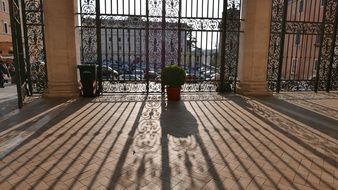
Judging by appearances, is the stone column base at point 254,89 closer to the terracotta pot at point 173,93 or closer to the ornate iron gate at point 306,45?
the ornate iron gate at point 306,45

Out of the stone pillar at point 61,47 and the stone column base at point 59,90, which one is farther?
the stone column base at point 59,90

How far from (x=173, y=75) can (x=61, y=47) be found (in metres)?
3.96

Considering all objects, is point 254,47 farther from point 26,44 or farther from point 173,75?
point 26,44

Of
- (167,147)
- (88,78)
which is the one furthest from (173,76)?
(167,147)

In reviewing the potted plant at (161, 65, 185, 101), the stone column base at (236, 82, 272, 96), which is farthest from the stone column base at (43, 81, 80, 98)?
the stone column base at (236, 82, 272, 96)

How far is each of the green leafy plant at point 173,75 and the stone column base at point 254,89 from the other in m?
2.96

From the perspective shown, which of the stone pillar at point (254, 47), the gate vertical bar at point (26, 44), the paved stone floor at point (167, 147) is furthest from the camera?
the stone pillar at point (254, 47)

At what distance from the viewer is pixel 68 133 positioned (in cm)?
551

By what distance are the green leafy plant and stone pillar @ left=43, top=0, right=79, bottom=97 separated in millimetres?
3294

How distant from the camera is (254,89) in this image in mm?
10414

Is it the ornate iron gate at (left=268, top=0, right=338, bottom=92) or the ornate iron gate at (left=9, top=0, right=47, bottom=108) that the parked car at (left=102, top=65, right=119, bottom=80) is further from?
the ornate iron gate at (left=268, top=0, right=338, bottom=92)

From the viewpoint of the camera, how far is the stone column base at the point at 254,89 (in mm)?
10391

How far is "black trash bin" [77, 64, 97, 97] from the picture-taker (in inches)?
366

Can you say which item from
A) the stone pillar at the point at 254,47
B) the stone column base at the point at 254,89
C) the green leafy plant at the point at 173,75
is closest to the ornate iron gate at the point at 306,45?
the stone pillar at the point at 254,47
